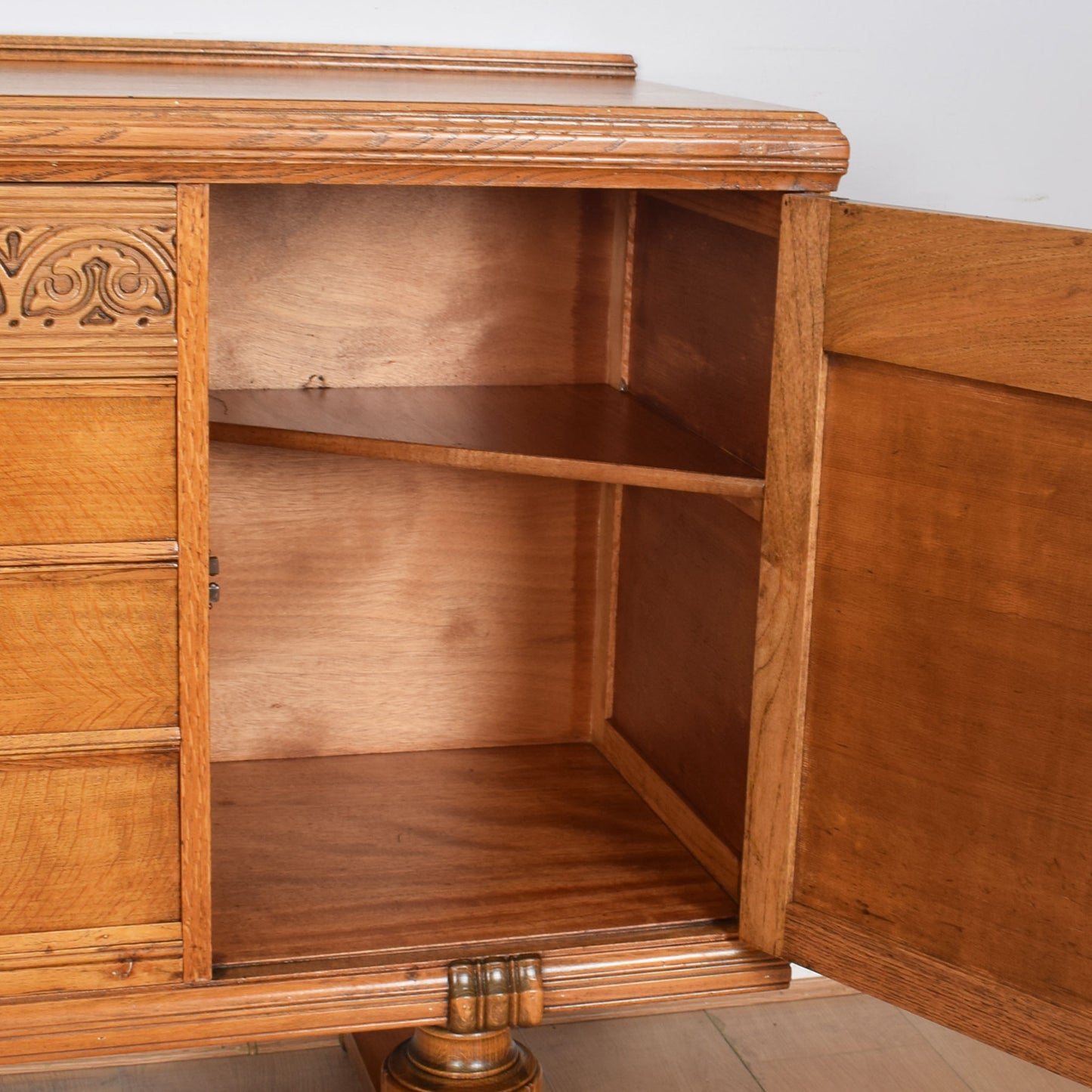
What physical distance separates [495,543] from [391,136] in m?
0.70

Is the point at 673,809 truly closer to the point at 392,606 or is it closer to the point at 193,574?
the point at 392,606

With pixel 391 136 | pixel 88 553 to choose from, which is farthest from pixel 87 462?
pixel 391 136

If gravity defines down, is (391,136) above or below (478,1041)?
above

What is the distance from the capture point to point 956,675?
1101 mm

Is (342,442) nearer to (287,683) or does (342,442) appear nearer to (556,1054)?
(287,683)

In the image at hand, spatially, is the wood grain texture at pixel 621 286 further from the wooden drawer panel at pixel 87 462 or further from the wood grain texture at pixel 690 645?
the wooden drawer panel at pixel 87 462

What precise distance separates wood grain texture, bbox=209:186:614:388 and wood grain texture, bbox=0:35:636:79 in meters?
0.13

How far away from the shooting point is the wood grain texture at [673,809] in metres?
1.39

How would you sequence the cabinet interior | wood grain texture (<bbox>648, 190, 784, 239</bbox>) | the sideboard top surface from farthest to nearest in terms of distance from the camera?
1. the cabinet interior
2. wood grain texture (<bbox>648, 190, 784, 239</bbox>)
3. the sideboard top surface

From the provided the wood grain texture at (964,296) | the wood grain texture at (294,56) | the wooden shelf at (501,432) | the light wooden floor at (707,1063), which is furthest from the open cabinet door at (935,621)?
the light wooden floor at (707,1063)

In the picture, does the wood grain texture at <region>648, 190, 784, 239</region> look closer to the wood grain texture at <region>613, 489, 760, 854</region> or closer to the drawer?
the wood grain texture at <region>613, 489, 760, 854</region>

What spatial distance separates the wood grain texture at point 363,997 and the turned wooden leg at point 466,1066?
4.1 inches

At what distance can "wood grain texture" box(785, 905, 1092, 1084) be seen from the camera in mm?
1091

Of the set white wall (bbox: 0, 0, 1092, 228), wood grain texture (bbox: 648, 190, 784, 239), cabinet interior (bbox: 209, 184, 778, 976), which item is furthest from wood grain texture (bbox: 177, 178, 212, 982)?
white wall (bbox: 0, 0, 1092, 228)
